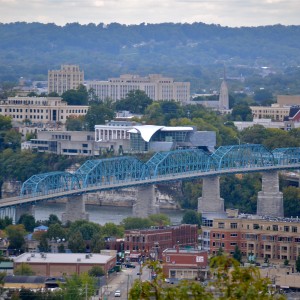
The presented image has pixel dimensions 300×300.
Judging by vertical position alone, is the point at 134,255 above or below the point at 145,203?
below

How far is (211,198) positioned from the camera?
36.9 meters

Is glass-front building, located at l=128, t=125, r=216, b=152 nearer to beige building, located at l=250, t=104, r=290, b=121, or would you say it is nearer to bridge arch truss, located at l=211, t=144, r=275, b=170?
bridge arch truss, located at l=211, t=144, r=275, b=170

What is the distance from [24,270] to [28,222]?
781 cm

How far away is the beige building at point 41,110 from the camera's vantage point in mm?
57656

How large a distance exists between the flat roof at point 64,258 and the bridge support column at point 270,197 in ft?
38.0

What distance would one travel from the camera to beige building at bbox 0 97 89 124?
57.7 metres

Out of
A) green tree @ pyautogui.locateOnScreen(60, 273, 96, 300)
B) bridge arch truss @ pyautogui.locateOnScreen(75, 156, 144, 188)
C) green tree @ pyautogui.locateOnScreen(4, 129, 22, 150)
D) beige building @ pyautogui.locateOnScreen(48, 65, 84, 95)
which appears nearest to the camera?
green tree @ pyautogui.locateOnScreen(60, 273, 96, 300)

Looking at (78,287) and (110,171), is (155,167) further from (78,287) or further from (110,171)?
(78,287)

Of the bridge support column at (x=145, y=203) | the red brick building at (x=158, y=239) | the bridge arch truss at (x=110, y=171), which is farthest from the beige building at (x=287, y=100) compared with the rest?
the red brick building at (x=158, y=239)

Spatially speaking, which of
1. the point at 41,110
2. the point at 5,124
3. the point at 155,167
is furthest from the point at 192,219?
the point at 41,110

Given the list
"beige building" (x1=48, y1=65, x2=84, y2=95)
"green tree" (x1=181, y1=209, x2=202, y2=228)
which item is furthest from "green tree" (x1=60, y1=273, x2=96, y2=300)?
"beige building" (x1=48, y1=65, x2=84, y2=95)

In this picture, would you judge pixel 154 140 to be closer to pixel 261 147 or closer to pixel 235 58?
pixel 261 147

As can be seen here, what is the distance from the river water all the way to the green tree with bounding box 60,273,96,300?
41.2 feet

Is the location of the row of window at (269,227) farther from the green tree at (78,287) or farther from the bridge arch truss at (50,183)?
the bridge arch truss at (50,183)
